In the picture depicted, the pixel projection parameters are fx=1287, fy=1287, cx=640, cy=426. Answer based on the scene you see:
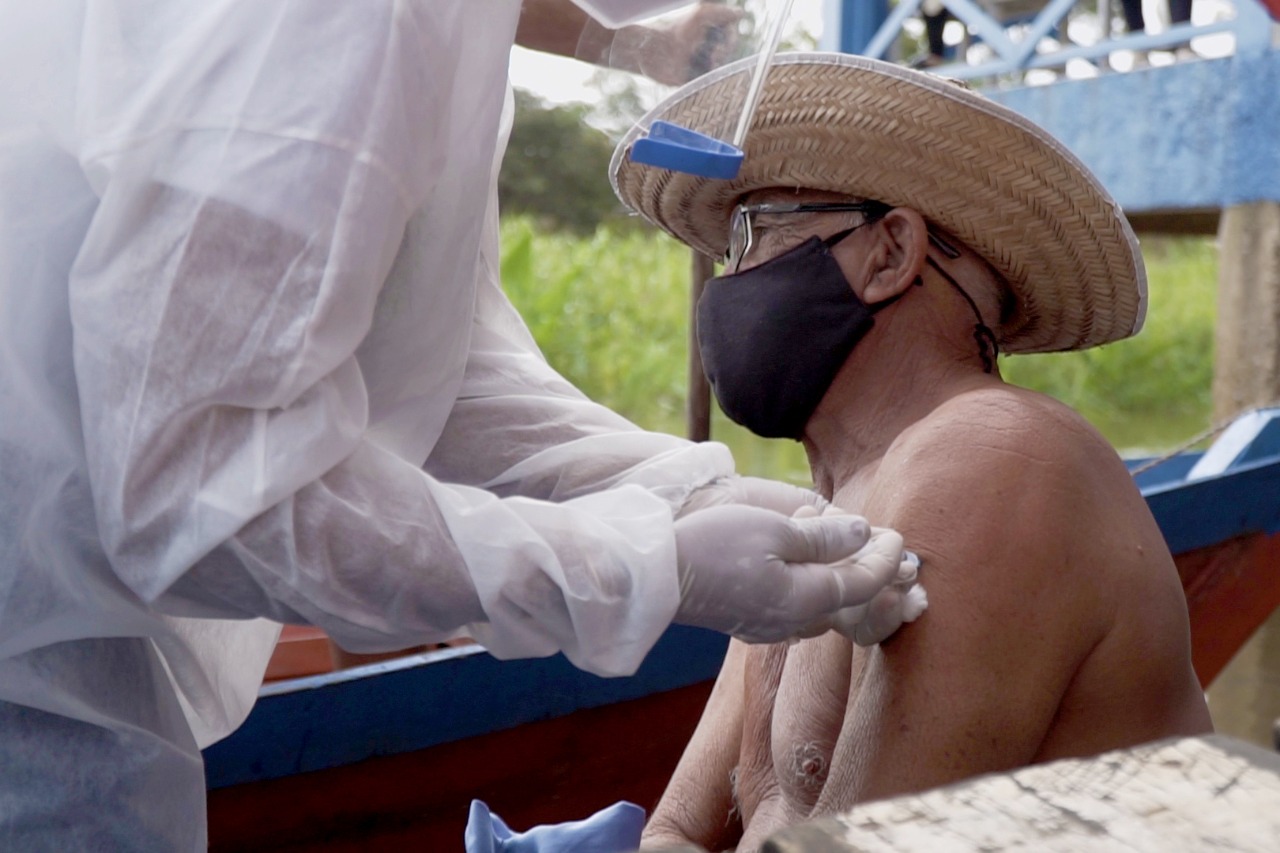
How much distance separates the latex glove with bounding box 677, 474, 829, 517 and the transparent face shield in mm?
425

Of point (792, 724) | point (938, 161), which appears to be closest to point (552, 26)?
point (938, 161)

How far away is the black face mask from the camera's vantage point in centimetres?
200

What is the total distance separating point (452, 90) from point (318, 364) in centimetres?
34

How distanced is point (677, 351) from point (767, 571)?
13893 millimetres

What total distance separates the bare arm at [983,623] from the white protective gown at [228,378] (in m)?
0.45

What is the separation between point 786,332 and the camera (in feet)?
6.59

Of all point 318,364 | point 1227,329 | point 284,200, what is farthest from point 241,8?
point 1227,329

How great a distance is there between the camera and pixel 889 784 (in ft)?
5.55

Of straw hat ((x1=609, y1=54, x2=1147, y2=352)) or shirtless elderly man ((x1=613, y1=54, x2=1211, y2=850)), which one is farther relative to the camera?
straw hat ((x1=609, y1=54, x2=1147, y2=352))

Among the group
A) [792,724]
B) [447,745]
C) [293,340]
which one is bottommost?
[447,745]

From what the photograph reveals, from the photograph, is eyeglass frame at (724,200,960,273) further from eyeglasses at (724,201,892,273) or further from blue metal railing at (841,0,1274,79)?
blue metal railing at (841,0,1274,79)

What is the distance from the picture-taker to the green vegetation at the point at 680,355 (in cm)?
1423

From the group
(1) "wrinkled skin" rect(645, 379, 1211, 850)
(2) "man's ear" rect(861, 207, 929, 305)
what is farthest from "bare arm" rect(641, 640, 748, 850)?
(2) "man's ear" rect(861, 207, 929, 305)

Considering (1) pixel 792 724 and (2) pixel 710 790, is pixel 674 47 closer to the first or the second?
(1) pixel 792 724
